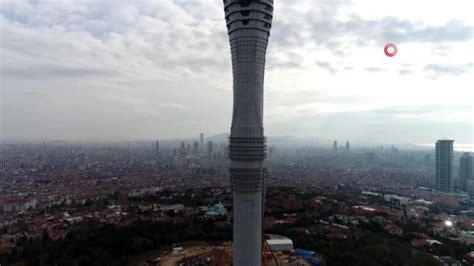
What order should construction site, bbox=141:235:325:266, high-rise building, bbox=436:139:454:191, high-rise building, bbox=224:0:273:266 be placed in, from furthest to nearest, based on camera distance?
high-rise building, bbox=436:139:454:191 → construction site, bbox=141:235:325:266 → high-rise building, bbox=224:0:273:266

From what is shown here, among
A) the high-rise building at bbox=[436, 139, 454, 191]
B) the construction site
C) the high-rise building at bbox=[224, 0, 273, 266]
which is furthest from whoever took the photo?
the high-rise building at bbox=[436, 139, 454, 191]

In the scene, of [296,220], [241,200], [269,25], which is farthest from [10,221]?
[269,25]

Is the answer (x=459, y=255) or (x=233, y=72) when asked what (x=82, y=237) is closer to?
(x=233, y=72)

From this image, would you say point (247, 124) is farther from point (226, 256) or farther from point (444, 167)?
point (444, 167)

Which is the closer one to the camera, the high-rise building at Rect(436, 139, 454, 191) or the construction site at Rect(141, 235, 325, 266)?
the construction site at Rect(141, 235, 325, 266)

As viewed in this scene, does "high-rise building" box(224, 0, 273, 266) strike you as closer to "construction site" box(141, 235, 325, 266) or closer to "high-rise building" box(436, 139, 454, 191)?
"construction site" box(141, 235, 325, 266)

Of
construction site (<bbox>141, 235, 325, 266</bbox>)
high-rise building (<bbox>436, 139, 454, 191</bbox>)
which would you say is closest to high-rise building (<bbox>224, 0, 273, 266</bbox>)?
construction site (<bbox>141, 235, 325, 266</bbox>)
